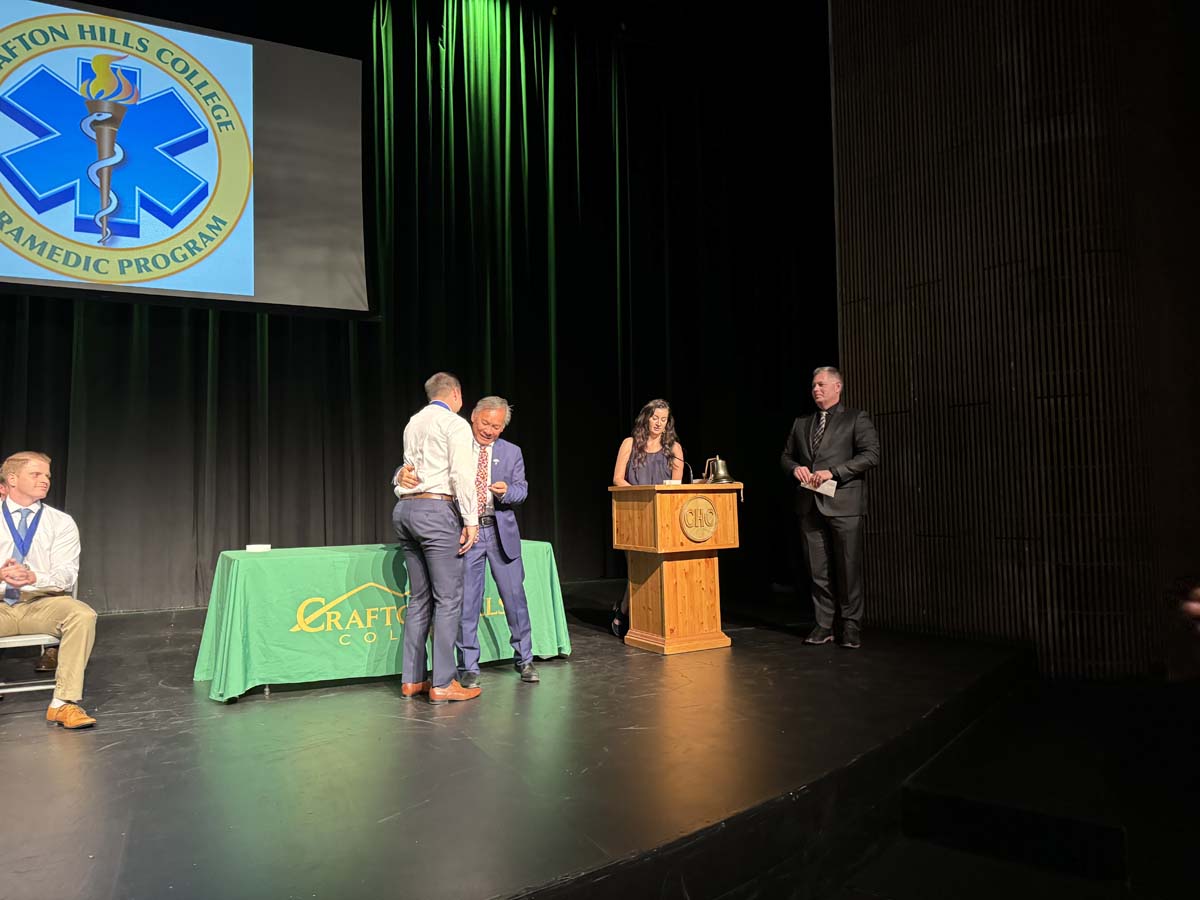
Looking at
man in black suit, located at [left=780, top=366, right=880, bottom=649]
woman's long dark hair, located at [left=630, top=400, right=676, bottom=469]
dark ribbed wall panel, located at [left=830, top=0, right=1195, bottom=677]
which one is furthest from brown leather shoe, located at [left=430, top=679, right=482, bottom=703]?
dark ribbed wall panel, located at [left=830, top=0, right=1195, bottom=677]

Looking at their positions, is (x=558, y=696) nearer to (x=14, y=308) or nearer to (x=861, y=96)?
(x=861, y=96)

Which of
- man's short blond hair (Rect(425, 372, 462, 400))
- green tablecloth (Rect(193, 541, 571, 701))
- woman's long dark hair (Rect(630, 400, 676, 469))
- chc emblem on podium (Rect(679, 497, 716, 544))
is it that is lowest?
green tablecloth (Rect(193, 541, 571, 701))

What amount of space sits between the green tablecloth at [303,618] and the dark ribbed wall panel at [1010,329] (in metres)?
3.12

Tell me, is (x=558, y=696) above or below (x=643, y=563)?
below

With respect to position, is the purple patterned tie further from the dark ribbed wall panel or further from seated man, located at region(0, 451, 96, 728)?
the dark ribbed wall panel

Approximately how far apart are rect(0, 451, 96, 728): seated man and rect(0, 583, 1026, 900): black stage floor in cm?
19

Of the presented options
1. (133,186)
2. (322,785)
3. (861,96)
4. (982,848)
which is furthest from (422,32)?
(982,848)

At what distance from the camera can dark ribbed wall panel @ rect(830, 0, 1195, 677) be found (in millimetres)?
4383

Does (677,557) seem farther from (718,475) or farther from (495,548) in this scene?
(495,548)

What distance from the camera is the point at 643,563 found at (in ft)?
15.3

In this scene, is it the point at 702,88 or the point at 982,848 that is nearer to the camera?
the point at 982,848

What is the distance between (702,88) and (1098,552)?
6379mm

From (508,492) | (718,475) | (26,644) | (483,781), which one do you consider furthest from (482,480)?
(26,644)

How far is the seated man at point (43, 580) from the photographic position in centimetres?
325
